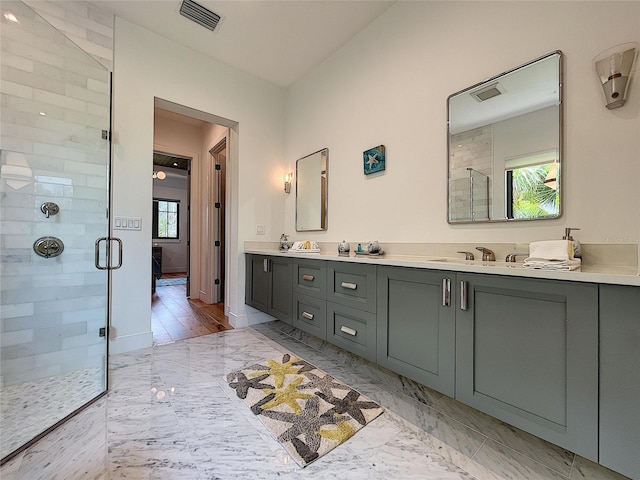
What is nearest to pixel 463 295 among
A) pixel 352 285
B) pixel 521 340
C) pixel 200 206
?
pixel 521 340

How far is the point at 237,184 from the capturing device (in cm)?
317

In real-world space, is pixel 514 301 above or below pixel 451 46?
below

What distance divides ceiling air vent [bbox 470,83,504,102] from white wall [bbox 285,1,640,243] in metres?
0.09

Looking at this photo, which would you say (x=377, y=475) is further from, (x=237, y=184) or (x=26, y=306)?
(x=237, y=184)

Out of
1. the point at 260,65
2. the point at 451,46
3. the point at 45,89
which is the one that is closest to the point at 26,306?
the point at 45,89

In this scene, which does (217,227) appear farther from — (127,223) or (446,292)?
(446,292)

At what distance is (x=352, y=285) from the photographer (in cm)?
188

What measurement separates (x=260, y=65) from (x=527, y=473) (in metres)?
3.87

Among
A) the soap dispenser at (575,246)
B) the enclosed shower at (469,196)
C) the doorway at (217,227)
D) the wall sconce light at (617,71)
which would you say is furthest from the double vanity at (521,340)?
the doorway at (217,227)

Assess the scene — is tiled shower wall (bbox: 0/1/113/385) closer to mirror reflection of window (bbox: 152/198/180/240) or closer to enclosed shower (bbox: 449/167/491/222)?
enclosed shower (bbox: 449/167/491/222)

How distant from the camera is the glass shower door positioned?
167cm

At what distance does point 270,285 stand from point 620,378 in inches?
93.7

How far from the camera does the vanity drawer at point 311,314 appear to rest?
7.00 feet

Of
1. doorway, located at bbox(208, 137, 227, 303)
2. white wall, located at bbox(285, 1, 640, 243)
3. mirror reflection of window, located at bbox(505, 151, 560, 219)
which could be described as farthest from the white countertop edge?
doorway, located at bbox(208, 137, 227, 303)
